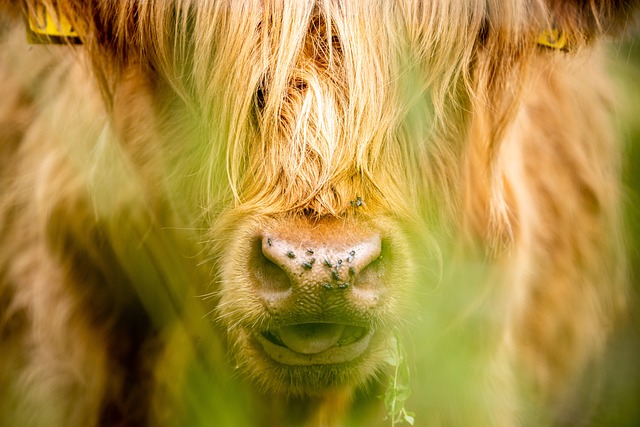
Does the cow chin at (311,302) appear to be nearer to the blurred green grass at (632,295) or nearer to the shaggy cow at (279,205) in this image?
the shaggy cow at (279,205)

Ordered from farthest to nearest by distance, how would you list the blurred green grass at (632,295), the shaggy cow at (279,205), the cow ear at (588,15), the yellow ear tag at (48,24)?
the blurred green grass at (632,295)
the cow ear at (588,15)
the yellow ear tag at (48,24)
the shaggy cow at (279,205)

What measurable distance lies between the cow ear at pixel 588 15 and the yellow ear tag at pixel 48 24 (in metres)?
0.92

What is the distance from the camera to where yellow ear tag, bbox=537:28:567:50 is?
1.64m

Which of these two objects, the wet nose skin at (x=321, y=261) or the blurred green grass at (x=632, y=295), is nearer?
the wet nose skin at (x=321, y=261)

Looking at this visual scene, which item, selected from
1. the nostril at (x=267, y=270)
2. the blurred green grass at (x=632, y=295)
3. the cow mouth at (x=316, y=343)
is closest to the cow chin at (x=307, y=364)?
the cow mouth at (x=316, y=343)

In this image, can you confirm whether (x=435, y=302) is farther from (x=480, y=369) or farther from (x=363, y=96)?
(x=363, y=96)

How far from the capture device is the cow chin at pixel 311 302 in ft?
4.11

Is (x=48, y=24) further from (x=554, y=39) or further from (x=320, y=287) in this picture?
A: (x=554, y=39)

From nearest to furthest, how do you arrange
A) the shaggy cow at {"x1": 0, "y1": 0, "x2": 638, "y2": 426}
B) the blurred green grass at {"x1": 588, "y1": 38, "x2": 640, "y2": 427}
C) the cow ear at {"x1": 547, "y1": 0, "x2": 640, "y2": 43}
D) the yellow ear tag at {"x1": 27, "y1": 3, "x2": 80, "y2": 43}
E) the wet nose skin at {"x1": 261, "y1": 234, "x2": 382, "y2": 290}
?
the wet nose skin at {"x1": 261, "y1": 234, "x2": 382, "y2": 290}, the shaggy cow at {"x1": 0, "y1": 0, "x2": 638, "y2": 426}, the yellow ear tag at {"x1": 27, "y1": 3, "x2": 80, "y2": 43}, the cow ear at {"x1": 547, "y1": 0, "x2": 640, "y2": 43}, the blurred green grass at {"x1": 588, "y1": 38, "x2": 640, "y2": 427}

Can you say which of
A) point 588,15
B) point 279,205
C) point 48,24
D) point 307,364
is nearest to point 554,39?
point 588,15

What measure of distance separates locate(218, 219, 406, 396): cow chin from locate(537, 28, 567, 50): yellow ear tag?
568 mm

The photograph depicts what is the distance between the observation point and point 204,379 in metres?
1.83

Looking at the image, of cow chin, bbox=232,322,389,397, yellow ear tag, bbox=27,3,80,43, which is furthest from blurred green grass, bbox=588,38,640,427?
yellow ear tag, bbox=27,3,80,43

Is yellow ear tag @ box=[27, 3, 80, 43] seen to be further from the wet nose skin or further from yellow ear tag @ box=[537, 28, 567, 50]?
yellow ear tag @ box=[537, 28, 567, 50]
